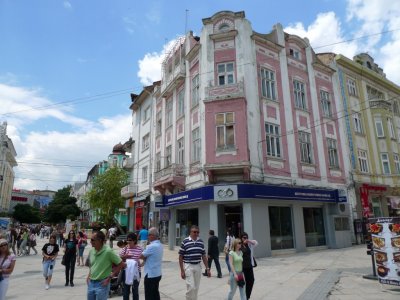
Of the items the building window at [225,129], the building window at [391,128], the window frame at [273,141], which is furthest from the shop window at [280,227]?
the building window at [391,128]

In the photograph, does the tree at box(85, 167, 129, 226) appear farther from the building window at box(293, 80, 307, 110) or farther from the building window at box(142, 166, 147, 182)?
the building window at box(293, 80, 307, 110)

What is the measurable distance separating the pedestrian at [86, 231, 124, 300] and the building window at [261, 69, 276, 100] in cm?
1686

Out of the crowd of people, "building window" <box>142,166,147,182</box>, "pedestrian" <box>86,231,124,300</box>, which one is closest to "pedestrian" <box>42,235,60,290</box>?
the crowd of people

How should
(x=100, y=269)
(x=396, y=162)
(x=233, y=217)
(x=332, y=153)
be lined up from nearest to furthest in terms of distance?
(x=100, y=269)
(x=233, y=217)
(x=332, y=153)
(x=396, y=162)

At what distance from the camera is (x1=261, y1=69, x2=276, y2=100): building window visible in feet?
66.6

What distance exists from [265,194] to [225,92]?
6.49 metres

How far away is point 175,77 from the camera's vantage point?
2330 centimetres

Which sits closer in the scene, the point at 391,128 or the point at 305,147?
the point at 305,147

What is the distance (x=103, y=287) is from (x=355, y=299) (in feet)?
20.3

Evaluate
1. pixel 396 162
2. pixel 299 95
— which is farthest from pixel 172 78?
pixel 396 162

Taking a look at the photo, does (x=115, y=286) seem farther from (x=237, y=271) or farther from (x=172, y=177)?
(x=172, y=177)

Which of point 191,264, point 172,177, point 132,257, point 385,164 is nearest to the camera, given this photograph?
point 191,264

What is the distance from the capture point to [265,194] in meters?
17.0

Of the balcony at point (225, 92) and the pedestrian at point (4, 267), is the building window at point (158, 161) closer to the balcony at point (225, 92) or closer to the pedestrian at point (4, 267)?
the balcony at point (225, 92)
